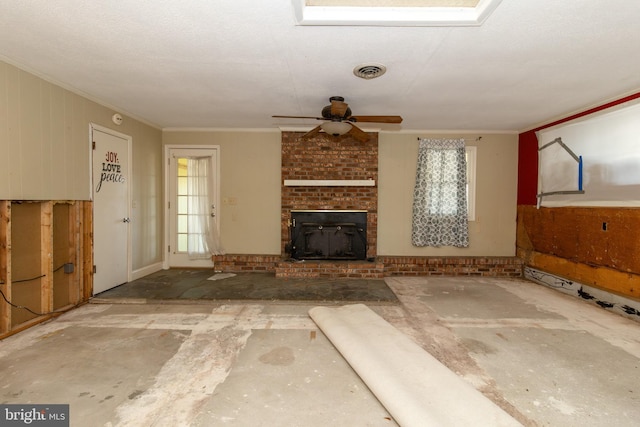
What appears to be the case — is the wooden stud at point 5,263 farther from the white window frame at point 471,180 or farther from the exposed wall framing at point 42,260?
the white window frame at point 471,180

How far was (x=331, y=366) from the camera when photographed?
221cm

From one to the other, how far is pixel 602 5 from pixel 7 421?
14.0 feet

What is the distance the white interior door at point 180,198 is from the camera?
5117 millimetres

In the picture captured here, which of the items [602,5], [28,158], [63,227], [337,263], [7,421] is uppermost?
[602,5]

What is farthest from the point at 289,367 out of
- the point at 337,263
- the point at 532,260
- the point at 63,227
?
the point at 532,260

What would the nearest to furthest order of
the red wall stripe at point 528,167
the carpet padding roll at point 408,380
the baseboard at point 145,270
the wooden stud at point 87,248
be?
1. the carpet padding roll at point 408,380
2. the wooden stud at point 87,248
3. the baseboard at point 145,270
4. the red wall stripe at point 528,167

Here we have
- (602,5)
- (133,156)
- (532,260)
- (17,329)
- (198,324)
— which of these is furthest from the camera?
(532,260)

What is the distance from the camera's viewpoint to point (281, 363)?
88.0 inches

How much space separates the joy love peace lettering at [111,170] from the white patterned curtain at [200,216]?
1.16 metres

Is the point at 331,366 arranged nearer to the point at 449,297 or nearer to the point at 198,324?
the point at 198,324

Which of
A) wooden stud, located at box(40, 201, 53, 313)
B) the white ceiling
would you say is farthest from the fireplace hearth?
wooden stud, located at box(40, 201, 53, 313)

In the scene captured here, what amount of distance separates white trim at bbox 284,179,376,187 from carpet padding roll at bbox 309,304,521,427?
257 cm

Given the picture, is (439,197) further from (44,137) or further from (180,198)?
(44,137)

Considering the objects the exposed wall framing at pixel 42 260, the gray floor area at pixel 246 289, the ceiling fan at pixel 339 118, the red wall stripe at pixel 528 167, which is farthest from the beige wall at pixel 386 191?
the exposed wall framing at pixel 42 260
